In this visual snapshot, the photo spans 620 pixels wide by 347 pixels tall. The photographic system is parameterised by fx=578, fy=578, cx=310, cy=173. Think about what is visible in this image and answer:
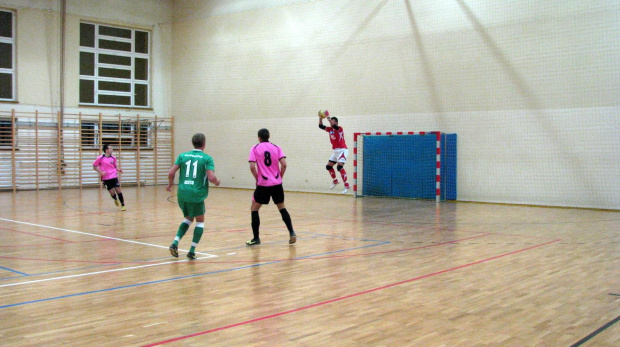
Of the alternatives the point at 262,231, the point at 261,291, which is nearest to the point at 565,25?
the point at 262,231

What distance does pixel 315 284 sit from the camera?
6133 mm

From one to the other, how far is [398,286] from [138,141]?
19.3m

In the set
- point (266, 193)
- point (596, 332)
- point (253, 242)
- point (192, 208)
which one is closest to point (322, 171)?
point (253, 242)

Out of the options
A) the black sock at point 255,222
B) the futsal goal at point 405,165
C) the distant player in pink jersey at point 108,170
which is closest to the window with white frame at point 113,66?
the distant player in pink jersey at point 108,170

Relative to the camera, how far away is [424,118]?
57.9ft

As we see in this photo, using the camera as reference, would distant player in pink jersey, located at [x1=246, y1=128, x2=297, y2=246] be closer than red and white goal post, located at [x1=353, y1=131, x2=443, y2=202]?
Yes

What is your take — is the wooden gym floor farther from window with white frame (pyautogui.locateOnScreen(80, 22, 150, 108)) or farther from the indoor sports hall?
window with white frame (pyautogui.locateOnScreen(80, 22, 150, 108))

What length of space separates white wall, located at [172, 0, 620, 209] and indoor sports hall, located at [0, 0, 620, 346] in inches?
2.2

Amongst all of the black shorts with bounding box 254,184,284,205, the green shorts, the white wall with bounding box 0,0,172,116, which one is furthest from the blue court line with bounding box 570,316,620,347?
the white wall with bounding box 0,0,172,116

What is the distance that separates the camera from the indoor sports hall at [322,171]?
500cm

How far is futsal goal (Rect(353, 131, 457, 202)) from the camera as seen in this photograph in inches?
675

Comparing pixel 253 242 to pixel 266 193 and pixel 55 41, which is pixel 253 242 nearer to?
pixel 266 193

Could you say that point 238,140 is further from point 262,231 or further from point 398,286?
point 398,286

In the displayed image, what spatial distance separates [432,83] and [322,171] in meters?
5.06
